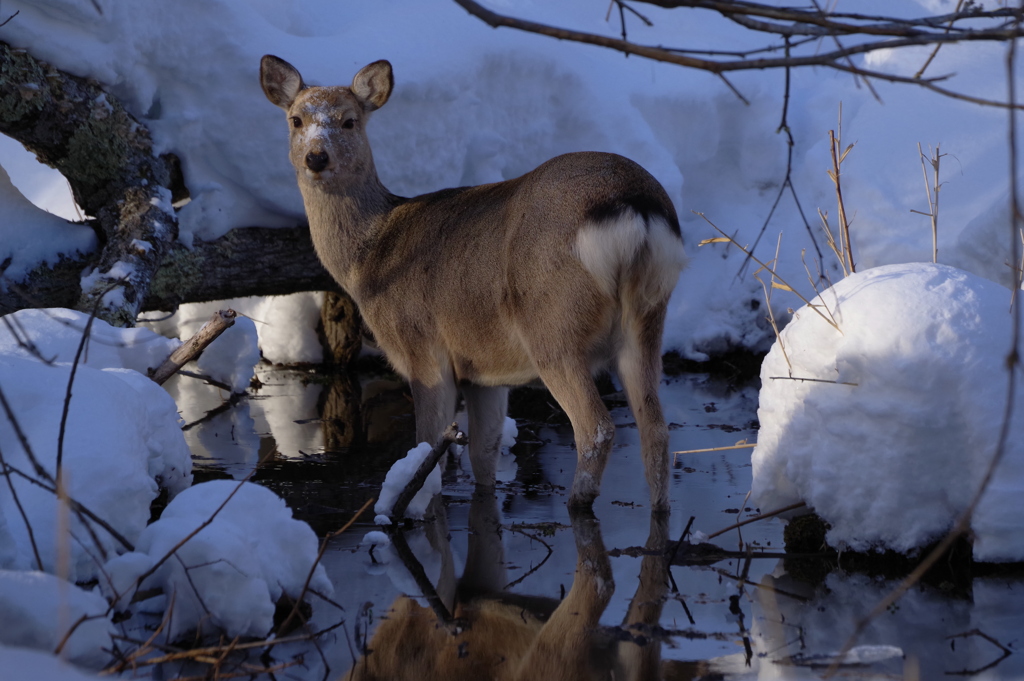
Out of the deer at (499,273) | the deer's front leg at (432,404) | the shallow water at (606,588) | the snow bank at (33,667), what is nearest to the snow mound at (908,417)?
the shallow water at (606,588)

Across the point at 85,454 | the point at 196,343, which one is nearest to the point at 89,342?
the point at 196,343

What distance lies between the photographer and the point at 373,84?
253 inches

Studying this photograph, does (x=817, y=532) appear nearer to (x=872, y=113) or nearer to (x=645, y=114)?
(x=645, y=114)

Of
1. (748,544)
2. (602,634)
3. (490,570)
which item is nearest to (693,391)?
(748,544)

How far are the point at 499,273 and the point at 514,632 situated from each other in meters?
2.26

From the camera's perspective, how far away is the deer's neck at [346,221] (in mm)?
6145

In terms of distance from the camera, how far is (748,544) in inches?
171

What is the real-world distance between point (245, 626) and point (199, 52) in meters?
5.58

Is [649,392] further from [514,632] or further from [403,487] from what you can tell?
[514,632]

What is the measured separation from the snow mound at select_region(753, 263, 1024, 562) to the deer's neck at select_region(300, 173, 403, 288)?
9.67 feet

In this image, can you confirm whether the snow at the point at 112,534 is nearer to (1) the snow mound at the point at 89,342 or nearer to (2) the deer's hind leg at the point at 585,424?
(1) the snow mound at the point at 89,342

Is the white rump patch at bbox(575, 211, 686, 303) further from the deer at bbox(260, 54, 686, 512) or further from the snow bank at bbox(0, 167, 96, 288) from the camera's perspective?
the snow bank at bbox(0, 167, 96, 288)

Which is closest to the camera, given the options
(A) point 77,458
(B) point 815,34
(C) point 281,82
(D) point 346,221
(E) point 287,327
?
(B) point 815,34

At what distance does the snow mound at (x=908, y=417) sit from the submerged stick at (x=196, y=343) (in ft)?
9.03
